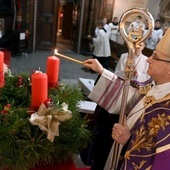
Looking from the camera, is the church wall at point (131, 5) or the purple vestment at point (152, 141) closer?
the purple vestment at point (152, 141)

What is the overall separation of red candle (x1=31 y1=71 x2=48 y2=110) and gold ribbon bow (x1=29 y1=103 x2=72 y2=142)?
35 millimetres

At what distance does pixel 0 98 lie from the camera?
0.98 meters

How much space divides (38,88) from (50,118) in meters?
0.10

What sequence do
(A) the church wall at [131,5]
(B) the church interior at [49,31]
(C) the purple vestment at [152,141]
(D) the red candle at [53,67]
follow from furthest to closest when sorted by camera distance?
1. (A) the church wall at [131,5]
2. (B) the church interior at [49,31]
3. (D) the red candle at [53,67]
4. (C) the purple vestment at [152,141]

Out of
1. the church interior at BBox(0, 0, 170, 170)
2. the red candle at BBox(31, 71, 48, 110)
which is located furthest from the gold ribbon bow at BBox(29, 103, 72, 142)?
the church interior at BBox(0, 0, 170, 170)

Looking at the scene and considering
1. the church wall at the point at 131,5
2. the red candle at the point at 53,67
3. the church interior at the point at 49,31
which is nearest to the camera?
the red candle at the point at 53,67

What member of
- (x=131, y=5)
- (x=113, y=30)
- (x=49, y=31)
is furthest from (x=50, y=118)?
(x=131, y=5)

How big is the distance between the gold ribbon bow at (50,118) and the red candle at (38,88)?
4cm

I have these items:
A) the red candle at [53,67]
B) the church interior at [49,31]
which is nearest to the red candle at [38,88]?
the red candle at [53,67]

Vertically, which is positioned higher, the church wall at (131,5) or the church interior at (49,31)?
the church wall at (131,5)

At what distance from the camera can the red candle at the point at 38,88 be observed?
0.80 m

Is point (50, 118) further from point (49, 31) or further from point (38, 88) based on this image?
point (49, 31)

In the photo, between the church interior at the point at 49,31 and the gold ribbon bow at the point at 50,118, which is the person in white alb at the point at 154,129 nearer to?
the gold ribbon bow at the point at 50,118

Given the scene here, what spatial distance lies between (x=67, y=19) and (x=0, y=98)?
995cm
